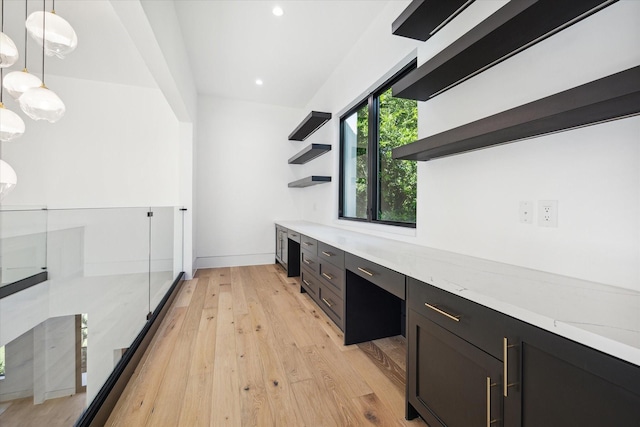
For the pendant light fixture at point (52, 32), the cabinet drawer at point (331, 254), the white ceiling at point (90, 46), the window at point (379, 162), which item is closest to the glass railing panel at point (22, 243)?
the pendant light fixture at point (52, 32)

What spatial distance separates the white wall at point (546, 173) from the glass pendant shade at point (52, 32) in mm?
2359

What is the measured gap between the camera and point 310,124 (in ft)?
13.6

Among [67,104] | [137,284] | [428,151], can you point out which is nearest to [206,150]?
[67,104]

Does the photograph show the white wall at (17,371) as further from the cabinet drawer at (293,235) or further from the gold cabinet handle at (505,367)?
the cabinet drawer at (293,235)

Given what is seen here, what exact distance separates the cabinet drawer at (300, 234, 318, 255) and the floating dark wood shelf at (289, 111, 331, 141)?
1665 millimetres

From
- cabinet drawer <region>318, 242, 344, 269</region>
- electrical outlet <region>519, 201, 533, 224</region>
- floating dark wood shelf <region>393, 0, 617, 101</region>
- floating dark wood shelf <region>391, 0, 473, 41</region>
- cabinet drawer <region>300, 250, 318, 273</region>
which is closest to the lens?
floating dark wood shelf <region>393, 0, 617, 101</region>

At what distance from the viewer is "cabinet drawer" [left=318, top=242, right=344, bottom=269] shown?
2299mm

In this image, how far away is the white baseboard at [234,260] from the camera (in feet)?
15.8

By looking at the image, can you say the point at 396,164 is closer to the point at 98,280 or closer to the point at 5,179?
the point at 98,280

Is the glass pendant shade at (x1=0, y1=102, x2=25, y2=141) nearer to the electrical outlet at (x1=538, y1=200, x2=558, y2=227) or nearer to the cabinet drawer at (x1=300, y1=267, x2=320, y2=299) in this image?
the cabinet drawer at (x1=300, y1=267, x2=320, y2=299)

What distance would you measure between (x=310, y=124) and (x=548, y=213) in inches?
133

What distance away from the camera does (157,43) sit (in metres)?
2.11

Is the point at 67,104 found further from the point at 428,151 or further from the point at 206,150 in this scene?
the point at 428,151

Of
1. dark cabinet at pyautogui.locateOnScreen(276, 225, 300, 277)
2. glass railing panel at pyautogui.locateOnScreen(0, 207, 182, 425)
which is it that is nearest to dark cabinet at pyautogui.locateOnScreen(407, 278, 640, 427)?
glass railing panel at pyautogui.locateOnScreen(0, 207, 182, 425)
